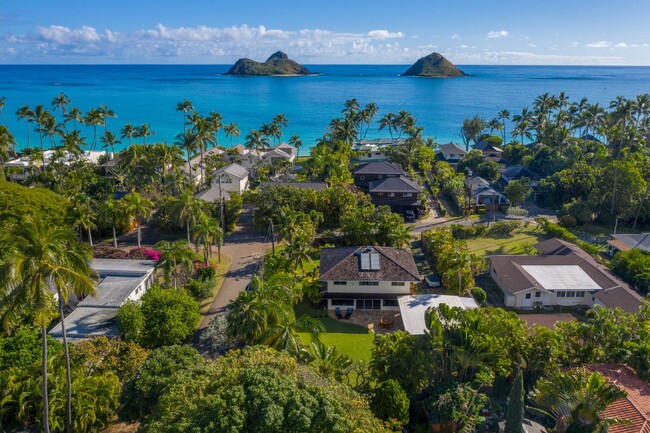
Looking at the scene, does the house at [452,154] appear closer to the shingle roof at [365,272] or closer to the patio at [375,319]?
the shingle roof at [365,272]

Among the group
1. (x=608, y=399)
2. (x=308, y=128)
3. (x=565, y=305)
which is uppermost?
(x=308, y=128)

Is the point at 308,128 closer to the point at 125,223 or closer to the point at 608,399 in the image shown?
the point at 125,223

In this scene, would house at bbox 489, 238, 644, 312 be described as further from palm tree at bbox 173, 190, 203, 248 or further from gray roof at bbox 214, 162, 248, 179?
gray roof at bbox 214, 162, 248, 179

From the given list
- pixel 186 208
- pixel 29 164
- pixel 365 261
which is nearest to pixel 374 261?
pixel 365 261

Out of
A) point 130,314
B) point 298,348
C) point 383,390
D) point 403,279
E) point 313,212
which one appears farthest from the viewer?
point 313,212

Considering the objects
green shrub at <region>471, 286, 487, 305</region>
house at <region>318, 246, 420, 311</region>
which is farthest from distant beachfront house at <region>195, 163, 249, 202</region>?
green shrub at <region>471, 286, 487, 305</region>

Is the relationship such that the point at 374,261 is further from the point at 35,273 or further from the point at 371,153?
the point at 371,153

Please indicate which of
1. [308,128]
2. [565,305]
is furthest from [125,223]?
[308,128]
